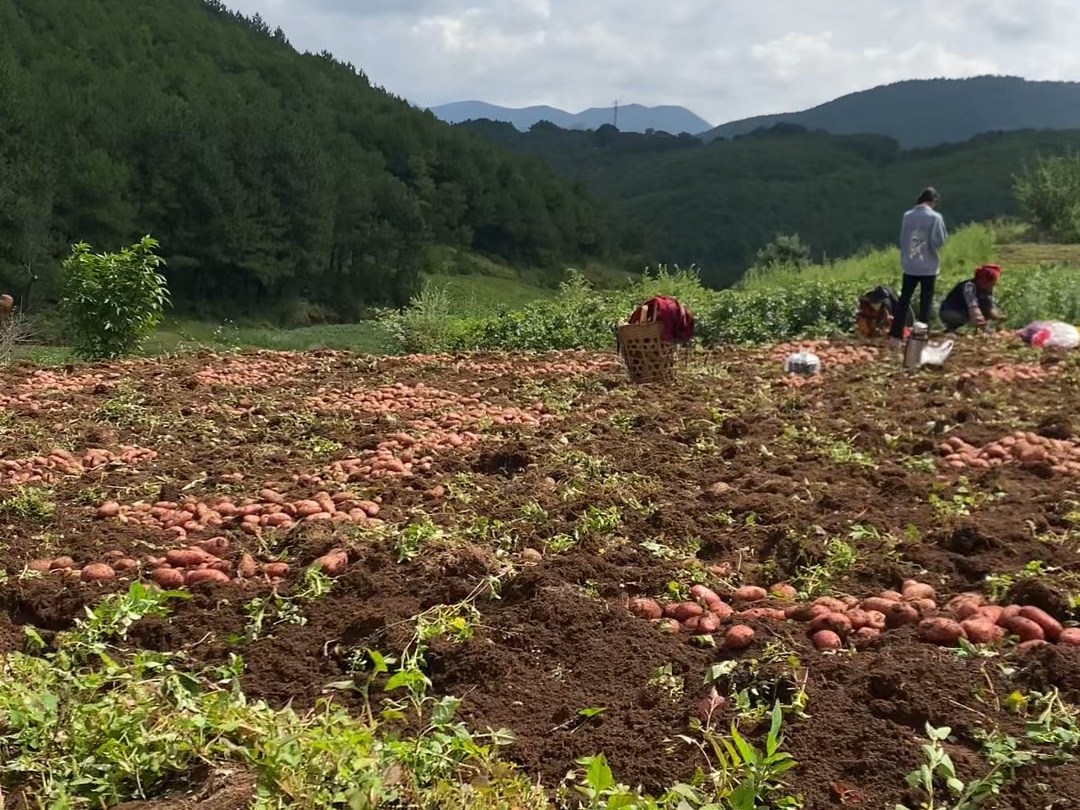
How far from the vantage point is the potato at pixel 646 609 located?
2785 mm

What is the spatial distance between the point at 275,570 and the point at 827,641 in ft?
5.81

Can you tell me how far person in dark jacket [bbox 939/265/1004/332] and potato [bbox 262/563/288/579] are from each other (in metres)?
7.25

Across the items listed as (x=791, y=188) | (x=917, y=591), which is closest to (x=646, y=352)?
(x=917, y=591)

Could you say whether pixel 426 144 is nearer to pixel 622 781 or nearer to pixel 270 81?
pixel 270 81

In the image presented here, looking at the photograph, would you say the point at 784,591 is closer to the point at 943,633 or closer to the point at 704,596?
the point at 704,596

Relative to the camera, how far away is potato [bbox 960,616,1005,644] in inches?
99.4

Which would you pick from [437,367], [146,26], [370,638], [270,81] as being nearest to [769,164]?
[270,81]

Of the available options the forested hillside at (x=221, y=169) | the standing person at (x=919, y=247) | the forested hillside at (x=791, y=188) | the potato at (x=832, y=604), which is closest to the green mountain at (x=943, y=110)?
the forested hillside at (x=791, y=188)

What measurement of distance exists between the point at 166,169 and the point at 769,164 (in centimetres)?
5864

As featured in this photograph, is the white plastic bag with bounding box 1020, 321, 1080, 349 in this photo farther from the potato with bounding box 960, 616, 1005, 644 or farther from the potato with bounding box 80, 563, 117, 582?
the potato with bounding box 80, 563, 117, 582

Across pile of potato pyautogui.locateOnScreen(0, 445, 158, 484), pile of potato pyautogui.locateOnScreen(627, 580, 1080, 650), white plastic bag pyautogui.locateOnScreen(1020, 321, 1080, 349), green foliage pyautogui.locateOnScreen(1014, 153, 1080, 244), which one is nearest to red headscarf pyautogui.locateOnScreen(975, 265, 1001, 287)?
white plastic bag pyautogui.locateOnScreen(1020, 321, 1080, 349)

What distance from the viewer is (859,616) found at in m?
2.68

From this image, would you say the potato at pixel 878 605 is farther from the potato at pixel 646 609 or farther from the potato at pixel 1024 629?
the potato at pixel 646 609

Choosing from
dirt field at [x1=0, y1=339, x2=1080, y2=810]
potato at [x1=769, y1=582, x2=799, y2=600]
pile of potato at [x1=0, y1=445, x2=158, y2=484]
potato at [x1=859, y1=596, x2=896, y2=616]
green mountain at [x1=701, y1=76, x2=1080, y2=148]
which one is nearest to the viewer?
dirt field at [x1=0, y1=339, x2=1080, y2=810]
